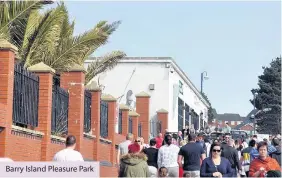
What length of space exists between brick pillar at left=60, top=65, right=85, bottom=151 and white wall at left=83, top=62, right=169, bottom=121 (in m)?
26.8

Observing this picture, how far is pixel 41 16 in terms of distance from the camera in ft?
81.2

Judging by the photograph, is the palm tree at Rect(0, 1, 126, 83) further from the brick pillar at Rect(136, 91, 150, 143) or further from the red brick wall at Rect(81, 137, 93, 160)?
the brick pillar at Rect(136, 91, 150, 143)

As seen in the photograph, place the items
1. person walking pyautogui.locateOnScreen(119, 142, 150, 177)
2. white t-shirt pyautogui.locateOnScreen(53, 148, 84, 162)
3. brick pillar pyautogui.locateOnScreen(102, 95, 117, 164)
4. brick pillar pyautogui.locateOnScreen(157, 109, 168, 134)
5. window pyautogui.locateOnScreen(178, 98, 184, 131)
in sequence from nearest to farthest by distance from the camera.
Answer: white t-shirt pyautogui.locateOnScreen(53, 148, 84, 162) < person walking pyautogui.locateOnScreen(119, 142, 150, 177) < brick pillar pyautogui.locateOnScreen(102, 95, 117, 164) < brick pillar pyautogui.locateOnScreen(157, 109, 168, 134) < window pyautogui.locateOnScreen(178, 98, 184, 131)

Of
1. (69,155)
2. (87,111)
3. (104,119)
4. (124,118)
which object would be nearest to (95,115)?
(87,111)

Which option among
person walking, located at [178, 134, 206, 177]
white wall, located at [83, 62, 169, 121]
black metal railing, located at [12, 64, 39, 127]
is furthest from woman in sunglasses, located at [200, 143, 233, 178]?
white wall, located at [83, 62, 169, 121]

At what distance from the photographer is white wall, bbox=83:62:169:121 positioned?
50125 mm

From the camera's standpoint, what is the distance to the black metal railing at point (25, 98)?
59.0 ft

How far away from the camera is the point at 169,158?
18031mm

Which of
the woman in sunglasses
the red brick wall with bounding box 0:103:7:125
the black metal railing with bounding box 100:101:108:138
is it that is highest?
the black metal railing with bounding box 100:101:108:138

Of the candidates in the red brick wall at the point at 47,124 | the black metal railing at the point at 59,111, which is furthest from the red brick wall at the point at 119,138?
the black metal railing at the point at 59,111

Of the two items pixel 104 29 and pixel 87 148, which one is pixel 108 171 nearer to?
pixel 87 148


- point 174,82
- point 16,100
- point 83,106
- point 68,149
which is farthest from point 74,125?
point 174,82

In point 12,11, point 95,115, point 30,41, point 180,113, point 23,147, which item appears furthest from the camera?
point 180,113

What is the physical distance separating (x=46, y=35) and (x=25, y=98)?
6.19 meters
